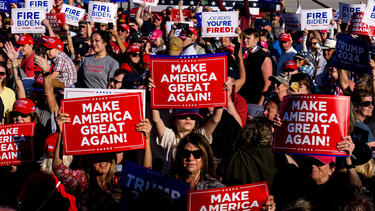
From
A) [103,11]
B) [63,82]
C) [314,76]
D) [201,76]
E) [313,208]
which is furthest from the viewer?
[103,11]

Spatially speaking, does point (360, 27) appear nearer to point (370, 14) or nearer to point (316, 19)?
point (370, 14)

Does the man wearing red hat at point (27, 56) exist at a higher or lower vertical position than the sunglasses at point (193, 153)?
higher

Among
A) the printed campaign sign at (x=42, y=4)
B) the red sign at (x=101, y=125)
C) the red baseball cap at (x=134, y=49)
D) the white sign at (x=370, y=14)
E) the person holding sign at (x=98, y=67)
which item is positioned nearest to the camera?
the red sign at (x=101, y=125)

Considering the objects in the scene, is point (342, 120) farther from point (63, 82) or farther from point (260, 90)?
point (63, 82)

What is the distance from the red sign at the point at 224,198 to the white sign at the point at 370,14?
251 inches

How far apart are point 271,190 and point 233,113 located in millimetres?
1380

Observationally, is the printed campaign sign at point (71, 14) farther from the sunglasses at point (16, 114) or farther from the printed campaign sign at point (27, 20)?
the sunglasses at point (16, 114)

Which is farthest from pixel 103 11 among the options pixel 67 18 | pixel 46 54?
pixel 46 54

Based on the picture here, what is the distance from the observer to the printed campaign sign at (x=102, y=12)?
1280 cm

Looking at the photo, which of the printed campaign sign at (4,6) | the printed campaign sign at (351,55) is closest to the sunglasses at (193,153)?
the printed campaign sign at (351,55)

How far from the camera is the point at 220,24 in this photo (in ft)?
38.1

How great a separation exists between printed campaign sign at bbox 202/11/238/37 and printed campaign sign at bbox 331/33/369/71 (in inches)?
135

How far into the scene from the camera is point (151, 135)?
6223 mm

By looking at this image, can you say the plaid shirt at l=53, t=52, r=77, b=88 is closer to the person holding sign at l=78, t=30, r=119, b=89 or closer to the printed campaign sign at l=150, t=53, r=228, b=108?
the person holding sign at l=78, t=30, r=119, b=89
